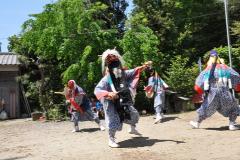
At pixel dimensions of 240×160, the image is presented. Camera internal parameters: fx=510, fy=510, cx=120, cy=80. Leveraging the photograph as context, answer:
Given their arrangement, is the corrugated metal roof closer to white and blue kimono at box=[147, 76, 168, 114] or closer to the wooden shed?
the wooden shed

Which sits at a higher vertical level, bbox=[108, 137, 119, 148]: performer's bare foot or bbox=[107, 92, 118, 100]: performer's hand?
bbox=[107, 92, 118, 100]: performer's hand

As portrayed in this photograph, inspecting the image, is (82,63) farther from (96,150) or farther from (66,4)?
(96,150)

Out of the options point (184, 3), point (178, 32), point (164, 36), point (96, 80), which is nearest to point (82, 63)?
point (96, 80)

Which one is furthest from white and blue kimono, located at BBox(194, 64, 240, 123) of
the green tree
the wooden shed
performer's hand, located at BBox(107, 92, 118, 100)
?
the wooden shed

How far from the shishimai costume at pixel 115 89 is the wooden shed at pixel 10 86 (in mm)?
15438

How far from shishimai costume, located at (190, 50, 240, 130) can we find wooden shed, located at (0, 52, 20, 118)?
15.2 meters

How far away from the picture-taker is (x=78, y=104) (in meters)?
14.4

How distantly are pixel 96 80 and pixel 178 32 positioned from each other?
768 centimetres

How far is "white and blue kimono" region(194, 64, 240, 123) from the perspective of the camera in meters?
11.6

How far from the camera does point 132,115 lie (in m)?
10.9

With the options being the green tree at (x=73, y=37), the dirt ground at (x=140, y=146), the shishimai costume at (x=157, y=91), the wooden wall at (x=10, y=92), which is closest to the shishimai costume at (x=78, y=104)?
the dirt ground at (x=140, y=146)

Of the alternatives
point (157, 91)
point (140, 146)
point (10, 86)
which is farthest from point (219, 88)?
point (10, 86)

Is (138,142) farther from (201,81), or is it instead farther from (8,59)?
(8,59)

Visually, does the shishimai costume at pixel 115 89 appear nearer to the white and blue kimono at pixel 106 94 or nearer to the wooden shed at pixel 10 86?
the white and blue kimono at pixel 106 94
